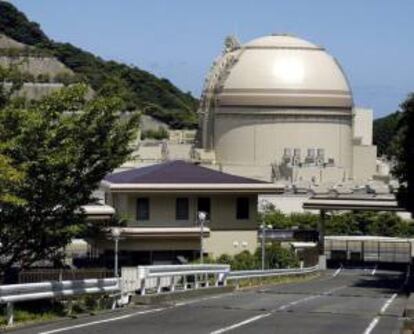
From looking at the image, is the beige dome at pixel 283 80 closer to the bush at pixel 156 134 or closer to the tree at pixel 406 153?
the bush at pixel 156 134

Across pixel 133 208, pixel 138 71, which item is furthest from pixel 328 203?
pixel 138 71

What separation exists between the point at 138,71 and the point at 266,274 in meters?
153

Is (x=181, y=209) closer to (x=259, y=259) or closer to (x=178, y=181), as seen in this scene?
(x=178, y=181)

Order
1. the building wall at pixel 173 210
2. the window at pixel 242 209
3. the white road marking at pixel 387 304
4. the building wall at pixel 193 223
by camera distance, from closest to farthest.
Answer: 1. the white road marking at pixel 387 304
2. the building wall at pixel 193 223
3. the building wall at pixel 173 210
4. the window at pixel 242 209

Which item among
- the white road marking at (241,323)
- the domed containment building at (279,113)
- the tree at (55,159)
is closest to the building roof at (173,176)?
the tree at (55,159)

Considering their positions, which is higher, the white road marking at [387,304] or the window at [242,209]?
the window at [242,209]

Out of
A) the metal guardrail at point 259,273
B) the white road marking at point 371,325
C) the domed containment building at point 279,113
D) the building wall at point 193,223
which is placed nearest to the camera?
the white road marking at point 371,325

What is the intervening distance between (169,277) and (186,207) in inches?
957

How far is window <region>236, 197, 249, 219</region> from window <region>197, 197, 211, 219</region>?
1.69 metres

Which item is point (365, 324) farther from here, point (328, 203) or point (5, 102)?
point (328, 203)

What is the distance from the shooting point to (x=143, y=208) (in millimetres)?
52156

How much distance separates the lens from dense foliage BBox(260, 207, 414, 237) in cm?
9019

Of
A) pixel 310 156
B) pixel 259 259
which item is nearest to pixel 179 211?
pixel 259 259

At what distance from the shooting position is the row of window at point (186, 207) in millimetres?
52156
